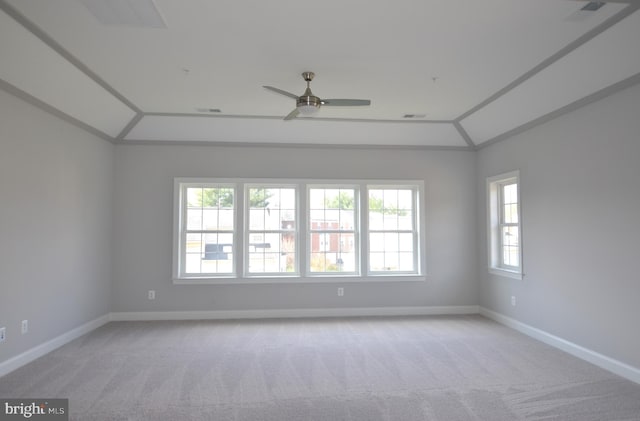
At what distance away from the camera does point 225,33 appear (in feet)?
9.59

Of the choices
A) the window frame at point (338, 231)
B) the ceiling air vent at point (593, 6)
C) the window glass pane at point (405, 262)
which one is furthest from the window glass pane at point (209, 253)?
the ceiling air vent at point (593, 6)

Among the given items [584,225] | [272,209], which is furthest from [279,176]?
[584,225]

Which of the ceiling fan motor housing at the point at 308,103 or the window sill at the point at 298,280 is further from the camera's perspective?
the window sill at the point at 298,280

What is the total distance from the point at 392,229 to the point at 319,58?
10.5 feet

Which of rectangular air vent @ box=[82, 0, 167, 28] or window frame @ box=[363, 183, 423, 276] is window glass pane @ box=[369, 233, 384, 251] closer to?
window frame @ box=[363, 183, 423, 276]

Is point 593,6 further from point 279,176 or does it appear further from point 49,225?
point 49,225

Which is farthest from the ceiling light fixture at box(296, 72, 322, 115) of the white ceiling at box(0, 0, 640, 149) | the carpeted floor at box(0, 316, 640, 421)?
the carpeted floor at box(0, 316, 640, 421)

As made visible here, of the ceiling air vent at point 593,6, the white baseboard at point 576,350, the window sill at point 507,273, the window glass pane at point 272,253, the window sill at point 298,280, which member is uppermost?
the ceiling air vent at point 593,6

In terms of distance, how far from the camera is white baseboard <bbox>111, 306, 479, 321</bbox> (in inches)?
209

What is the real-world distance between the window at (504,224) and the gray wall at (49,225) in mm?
5414

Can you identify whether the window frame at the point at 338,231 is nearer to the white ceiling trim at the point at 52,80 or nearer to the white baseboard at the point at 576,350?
the white baseboard at the point at 576,350

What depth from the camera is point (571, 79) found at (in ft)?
11.6

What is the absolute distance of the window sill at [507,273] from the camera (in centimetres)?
480

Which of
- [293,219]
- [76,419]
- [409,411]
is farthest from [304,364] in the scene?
[293,219]
